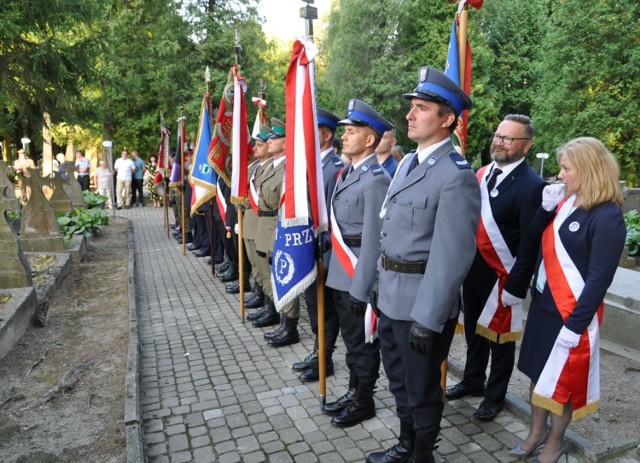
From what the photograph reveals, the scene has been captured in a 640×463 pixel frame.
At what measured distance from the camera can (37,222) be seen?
896 cm

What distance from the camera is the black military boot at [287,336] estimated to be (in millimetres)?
5395

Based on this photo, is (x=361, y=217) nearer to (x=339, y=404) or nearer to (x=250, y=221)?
(x=339, y=404)

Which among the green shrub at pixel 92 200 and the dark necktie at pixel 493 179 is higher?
the dark necktie at pixel 493 179

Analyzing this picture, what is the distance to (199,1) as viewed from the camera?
981 inches

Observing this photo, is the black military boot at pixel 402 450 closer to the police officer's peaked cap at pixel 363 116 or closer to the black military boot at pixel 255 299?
the police officer's peaked cap at pixel 363 116

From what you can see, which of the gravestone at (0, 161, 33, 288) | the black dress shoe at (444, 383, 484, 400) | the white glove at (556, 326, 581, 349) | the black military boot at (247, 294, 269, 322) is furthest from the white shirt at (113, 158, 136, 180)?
the white glove at (556, 326, 581, 349)

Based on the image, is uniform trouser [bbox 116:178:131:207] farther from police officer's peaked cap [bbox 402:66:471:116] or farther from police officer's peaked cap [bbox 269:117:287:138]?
police officer's peaked cap [bbox 402:66:471:116]

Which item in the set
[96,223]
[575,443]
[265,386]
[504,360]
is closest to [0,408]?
[265,386]

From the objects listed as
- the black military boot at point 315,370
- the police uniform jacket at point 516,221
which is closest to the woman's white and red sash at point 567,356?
the police uniform jacket at point 516,221

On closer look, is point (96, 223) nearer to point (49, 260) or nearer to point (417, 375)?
point (49, 260)

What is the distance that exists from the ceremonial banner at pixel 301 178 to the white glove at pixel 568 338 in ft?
5.83

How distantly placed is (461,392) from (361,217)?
5.36ft

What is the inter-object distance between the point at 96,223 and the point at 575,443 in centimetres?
1125

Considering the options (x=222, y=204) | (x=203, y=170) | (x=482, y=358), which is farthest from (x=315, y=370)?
(x=203, y=170)
